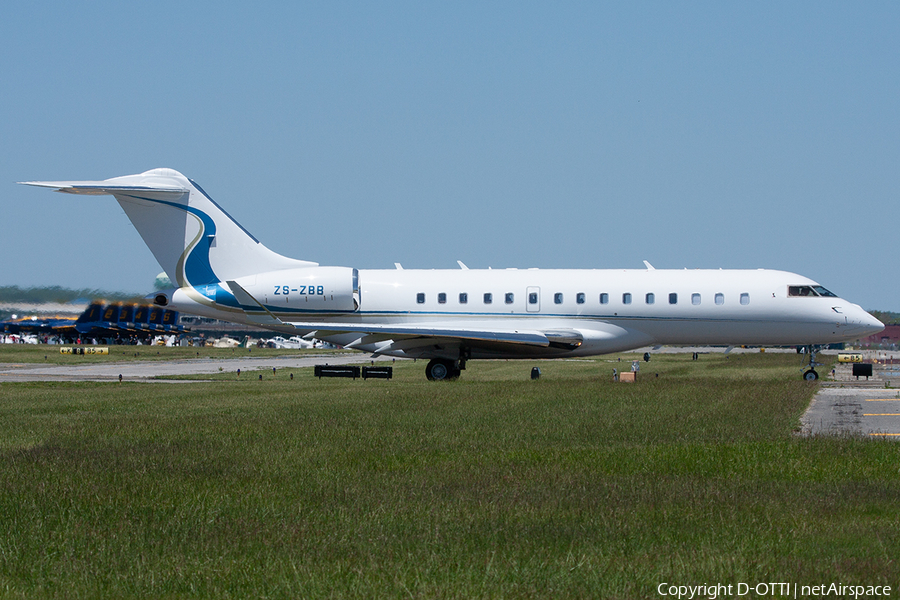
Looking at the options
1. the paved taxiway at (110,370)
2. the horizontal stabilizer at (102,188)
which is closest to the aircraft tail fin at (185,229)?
the horizontal stabilizer at (102,188)

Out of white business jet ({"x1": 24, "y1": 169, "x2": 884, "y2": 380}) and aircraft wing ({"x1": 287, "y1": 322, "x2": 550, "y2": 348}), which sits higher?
white business jet ({"x1": 24, "y1": 169, "x2": 884, "y2": 380})

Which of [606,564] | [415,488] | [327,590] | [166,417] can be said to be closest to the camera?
[327,590]

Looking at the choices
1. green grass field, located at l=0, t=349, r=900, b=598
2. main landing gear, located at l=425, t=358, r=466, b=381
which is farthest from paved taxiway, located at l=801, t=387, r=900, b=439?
main landing gear, located at l=425, t=358, r=466, b=381

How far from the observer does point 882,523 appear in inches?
310

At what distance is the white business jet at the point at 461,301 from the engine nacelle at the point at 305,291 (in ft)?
0.11

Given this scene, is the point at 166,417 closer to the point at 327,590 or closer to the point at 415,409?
the point at 415,409

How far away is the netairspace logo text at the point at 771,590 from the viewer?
19.5 feet

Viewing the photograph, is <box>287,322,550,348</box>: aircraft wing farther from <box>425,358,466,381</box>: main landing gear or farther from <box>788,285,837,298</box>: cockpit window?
<box>788,285,837,298</box>: cockpit window

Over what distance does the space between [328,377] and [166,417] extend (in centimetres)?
1757

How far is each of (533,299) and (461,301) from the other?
2.24 m

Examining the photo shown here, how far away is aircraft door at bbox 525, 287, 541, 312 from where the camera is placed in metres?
29.4

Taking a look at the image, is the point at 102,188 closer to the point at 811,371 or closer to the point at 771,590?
the point at 811,371

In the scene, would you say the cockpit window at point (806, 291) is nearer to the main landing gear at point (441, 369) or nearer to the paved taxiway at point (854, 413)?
the paved taxiway at point (854, 413)

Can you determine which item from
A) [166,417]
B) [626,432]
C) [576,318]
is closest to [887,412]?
[626,432]
